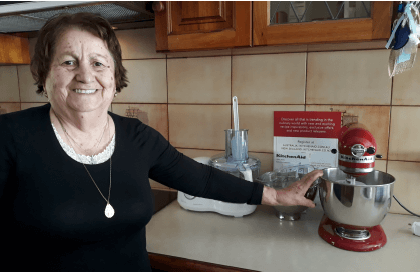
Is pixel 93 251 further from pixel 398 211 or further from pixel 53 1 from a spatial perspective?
pixel 398 211

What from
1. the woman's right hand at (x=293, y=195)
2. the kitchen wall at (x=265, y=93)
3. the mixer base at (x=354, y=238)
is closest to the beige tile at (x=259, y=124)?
the kitchen wall at (x=265, y=93)

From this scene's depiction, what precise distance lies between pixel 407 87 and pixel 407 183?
39cm

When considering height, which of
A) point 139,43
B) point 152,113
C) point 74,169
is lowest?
point 74,169

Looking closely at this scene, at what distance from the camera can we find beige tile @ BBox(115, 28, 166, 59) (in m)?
1.56

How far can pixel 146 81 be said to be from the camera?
1.61 m

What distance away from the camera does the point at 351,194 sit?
935mm

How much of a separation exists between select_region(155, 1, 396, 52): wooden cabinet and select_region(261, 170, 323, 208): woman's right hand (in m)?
0.46

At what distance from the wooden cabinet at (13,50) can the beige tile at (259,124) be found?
128 centimetres

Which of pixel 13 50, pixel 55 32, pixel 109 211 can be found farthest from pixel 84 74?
pixel 13 50

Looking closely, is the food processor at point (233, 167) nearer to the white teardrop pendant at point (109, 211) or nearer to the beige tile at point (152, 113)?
the beige tile at point (152, 113)

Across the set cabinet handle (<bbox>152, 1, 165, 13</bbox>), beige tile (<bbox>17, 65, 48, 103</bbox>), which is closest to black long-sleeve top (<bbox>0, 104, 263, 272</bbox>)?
cabinet handle (<bbox>152, 1, 165, 13</bbox>)

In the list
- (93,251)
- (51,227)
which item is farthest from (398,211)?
(51,227)

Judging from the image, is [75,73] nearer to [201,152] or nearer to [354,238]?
[201,152]

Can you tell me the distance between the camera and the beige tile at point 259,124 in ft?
4.63
